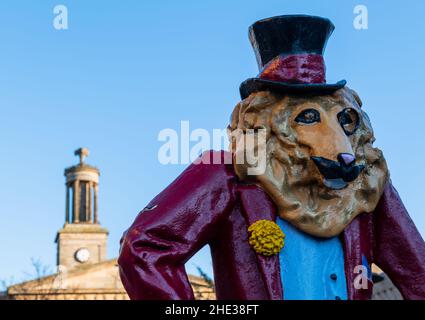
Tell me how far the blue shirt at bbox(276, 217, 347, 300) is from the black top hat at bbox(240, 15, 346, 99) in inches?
23.0

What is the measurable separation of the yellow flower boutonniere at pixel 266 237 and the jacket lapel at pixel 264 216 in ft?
0.09

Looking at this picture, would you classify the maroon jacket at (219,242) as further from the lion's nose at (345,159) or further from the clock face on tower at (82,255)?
the clock face on tower at (82,255)

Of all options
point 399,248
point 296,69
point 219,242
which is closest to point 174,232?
point 219,242

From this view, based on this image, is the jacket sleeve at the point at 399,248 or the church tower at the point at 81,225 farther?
the church tower at the point at 81,225

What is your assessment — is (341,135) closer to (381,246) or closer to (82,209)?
(381,246)

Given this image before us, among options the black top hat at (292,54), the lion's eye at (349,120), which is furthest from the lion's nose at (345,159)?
the black top hat at (292,54)

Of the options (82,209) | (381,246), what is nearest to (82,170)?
(82,209)

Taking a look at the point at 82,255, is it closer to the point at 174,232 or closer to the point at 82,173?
the point at 82,173

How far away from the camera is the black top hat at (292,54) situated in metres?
4.32

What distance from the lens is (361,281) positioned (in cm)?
421

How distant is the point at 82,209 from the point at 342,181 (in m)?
42.2

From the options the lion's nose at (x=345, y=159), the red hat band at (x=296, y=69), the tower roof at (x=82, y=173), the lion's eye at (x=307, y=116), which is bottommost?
the lion's nose at (x=345, y=159)

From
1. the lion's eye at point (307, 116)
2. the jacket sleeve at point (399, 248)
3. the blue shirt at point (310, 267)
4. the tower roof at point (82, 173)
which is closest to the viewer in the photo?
the blue shirt at point (310, 267)

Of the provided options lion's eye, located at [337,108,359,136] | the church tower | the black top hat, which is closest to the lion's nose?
lion's eye, located at [337,108,359,136]
